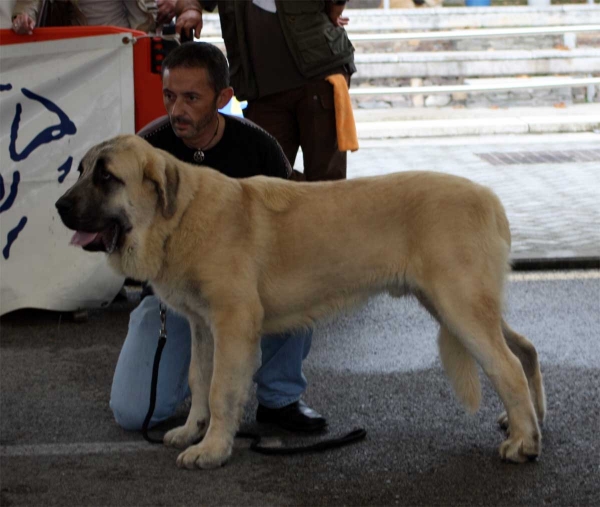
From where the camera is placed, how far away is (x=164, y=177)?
3.74 metres

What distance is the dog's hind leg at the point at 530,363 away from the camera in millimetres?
4223

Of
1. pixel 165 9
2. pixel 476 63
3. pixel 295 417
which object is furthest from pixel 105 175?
pixel 476 63

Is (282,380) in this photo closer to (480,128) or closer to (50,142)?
(50,142)

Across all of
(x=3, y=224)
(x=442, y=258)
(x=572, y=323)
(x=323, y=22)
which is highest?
(x=323, y=22)

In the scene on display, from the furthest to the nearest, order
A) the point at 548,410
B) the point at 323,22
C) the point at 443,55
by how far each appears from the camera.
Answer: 1. the point at 443,55
2. the point at 323,22
3. the point at 548,410

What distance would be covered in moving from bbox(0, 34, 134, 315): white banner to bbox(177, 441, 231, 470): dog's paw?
2.40m

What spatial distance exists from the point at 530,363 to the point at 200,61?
75.0 inches

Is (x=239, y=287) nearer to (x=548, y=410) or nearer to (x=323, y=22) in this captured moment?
(x=548, y=410)

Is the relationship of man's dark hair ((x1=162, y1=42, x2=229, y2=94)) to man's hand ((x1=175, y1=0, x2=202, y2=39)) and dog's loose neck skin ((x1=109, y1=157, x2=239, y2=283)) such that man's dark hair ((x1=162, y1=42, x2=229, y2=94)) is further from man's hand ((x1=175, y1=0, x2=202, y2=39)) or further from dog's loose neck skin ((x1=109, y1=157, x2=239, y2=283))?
man's hand ((x1=175, y1=0, x2=202, y2=39))

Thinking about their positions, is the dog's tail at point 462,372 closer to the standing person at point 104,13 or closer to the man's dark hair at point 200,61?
the man's dark hair at point 200,61

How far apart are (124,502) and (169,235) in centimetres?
101

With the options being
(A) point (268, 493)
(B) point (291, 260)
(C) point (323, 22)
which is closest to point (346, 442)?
(A) point (268, 493)

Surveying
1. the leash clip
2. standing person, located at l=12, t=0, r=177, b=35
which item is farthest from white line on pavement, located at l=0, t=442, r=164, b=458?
standing person, located at l=12, t=0, r=177, b=35

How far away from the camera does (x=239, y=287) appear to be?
384cm
